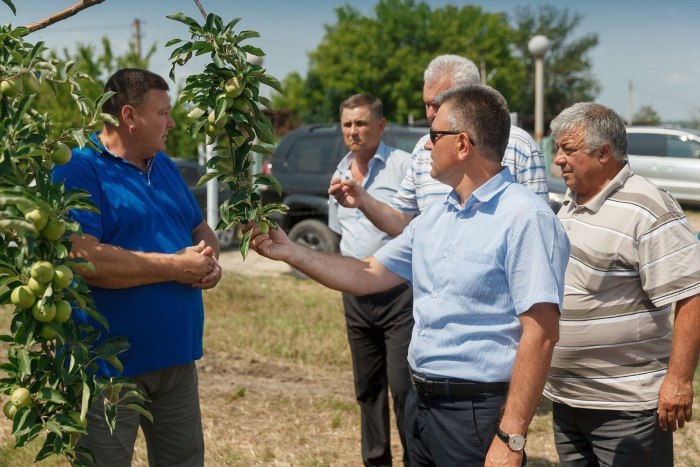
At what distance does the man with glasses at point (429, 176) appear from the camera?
388 centimetres

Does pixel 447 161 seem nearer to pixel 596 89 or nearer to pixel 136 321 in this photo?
pixel 136 321

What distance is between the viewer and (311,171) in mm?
11203

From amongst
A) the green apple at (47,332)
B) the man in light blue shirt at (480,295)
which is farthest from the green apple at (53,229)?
the man in light blue shirt at (480,295)

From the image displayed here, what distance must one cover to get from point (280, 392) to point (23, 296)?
14.5ft

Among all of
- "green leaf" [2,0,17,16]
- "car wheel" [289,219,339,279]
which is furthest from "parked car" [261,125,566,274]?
"green leaf" [2,0,17,16]

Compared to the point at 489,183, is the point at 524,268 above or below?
below

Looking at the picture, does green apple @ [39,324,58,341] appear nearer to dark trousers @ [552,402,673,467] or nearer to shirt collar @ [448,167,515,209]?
shirt collar @ [448,167,515,209]

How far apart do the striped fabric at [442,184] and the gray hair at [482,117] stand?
3.01ft

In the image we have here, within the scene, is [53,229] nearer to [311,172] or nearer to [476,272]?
[476,272]

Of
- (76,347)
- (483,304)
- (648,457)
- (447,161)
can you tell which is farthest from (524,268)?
(76,347)

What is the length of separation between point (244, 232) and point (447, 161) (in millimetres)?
681

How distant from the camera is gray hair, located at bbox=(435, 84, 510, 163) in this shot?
2.66 m

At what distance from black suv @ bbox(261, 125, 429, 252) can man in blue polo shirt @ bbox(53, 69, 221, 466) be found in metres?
7.34

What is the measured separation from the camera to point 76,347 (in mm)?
2168
